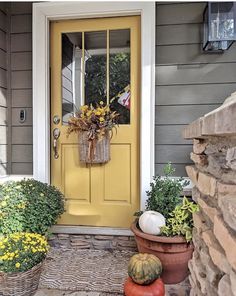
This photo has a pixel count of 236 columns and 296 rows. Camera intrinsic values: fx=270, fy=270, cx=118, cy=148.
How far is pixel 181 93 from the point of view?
2.42m

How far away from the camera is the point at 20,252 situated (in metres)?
1.64

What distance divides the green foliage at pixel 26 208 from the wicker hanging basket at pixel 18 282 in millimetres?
355

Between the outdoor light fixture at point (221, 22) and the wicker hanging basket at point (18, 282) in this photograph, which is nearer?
the wicker hanging basket at point (18, 282)

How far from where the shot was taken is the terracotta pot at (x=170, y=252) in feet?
6.15

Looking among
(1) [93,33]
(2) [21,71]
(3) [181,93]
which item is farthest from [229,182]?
(2) [21,71]

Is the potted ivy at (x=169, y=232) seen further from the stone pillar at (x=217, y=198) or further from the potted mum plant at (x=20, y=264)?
the potted mum plant at (x=20, y=264)

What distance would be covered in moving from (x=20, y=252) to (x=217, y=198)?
4.20ft

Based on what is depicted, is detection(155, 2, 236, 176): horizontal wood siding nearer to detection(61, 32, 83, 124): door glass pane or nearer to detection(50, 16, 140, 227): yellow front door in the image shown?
detection(50, 16, 140, 227): yellow front door

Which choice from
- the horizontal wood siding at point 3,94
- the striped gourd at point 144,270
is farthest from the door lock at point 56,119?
the striped gourd at point 144,270

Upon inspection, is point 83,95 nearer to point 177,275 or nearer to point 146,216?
point 146,216

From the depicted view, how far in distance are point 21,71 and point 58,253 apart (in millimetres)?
1741

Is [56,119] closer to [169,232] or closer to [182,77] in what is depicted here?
[182,77]

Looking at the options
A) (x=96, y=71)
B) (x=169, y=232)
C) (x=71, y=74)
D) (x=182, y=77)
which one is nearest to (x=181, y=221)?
(x=169, y=232)

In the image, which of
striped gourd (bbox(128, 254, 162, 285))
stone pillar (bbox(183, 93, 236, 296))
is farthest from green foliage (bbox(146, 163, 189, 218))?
A: stone pillar (bbox(183, 93, 236, 296))
